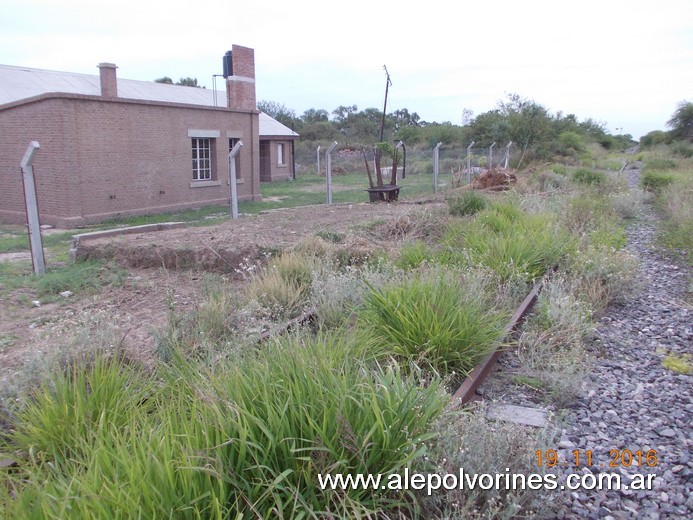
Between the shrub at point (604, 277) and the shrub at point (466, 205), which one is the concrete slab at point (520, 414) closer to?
the shrub at point (604, 277)

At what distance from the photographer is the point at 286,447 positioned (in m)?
2.49

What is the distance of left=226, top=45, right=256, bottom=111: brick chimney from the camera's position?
75.0ft

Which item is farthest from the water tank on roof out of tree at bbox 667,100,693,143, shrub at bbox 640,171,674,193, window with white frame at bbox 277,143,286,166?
tree at bbox 667,100,693,143

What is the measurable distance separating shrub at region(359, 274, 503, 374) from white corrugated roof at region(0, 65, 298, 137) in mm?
17049

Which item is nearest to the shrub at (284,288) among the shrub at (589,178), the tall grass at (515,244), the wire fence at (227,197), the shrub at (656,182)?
the tall grass at (515,244)

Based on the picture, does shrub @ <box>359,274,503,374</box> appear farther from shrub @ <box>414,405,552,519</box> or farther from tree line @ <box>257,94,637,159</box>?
tree line @ <box>257,94,637,159</box>

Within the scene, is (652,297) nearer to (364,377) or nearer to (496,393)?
(496,393)

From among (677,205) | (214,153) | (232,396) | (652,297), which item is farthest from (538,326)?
(214,153)

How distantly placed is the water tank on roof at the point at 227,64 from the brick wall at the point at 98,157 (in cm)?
371

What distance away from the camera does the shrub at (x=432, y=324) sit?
4.21m

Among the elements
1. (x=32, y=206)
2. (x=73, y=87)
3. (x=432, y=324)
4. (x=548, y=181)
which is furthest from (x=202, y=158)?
(x=432, y=324)

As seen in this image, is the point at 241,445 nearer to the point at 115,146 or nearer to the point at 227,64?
the point at 115,146

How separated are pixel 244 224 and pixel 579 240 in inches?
241

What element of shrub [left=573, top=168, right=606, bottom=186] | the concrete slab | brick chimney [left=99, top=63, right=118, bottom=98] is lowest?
the concrete slab
